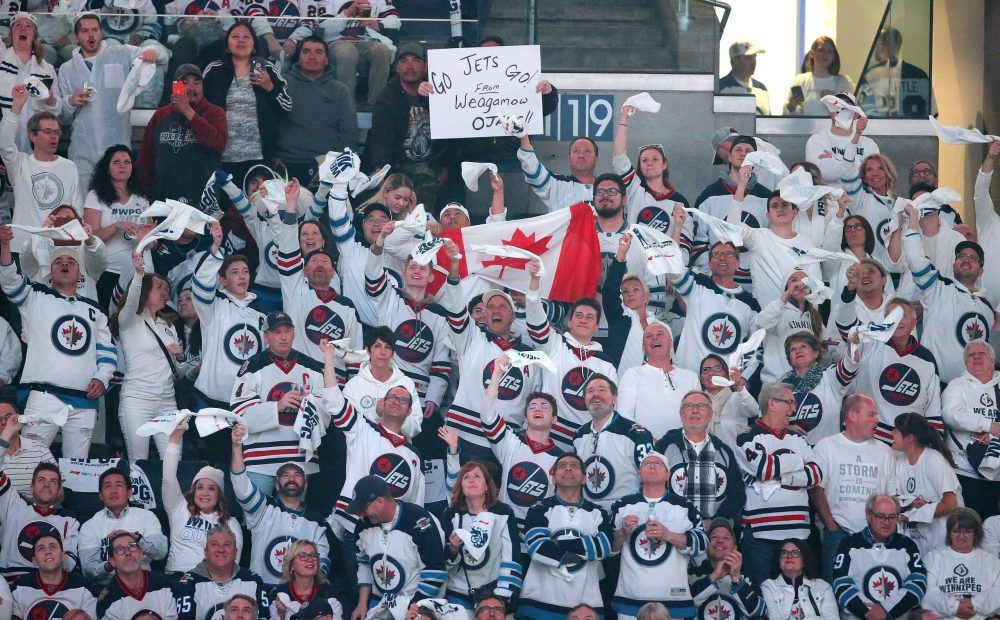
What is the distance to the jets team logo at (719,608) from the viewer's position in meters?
10.6

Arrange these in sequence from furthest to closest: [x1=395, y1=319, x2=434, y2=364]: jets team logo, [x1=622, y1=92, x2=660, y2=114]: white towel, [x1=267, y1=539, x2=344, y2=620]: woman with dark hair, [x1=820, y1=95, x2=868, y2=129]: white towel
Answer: [x1=820, y1=95, x2=868, y2=129]: white towel < [x1=622, y1=92, x2=660, y2=114]: white towel < [x1=395, y1=319, x2=434, y2=364]: jets team logo < [x1=267, y1=539, x2=344, y2=620]: woman with dark hair

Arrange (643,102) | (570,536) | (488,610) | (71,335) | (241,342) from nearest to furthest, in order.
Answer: (488,610) → (570,536) → (71,335) → (241,342) → (643,102)

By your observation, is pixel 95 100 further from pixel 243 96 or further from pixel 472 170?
pixel 472 170

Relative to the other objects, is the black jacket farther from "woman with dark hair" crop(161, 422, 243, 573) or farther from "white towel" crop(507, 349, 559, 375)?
"white towel" crop(507, 349, 559, 375)

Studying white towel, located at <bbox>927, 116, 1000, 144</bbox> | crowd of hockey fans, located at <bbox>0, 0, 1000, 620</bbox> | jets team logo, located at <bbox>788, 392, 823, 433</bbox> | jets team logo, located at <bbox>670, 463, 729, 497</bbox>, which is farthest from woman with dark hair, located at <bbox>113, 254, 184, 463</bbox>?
white towel, located at <bbox>927, 116, 1000, 144</bbox>

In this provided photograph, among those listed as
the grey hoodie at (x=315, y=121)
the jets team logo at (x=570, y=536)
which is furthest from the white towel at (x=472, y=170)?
the jets team logo at (x=570, y=536)

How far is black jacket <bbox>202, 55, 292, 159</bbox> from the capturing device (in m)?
12.7

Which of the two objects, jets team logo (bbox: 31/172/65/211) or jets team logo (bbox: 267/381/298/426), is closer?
jets team logo (bbox: 267/381/298/426)

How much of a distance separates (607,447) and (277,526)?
2110mm

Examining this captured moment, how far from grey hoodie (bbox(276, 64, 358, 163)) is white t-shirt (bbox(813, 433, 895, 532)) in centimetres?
428

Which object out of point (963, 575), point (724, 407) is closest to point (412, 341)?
point (724, 407)

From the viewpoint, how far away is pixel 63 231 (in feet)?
37.6

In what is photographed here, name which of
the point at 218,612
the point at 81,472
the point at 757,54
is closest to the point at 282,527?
the point at 218,612

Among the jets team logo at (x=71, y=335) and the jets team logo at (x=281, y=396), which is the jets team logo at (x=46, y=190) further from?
the jets team logo at (x=281, y=396)
